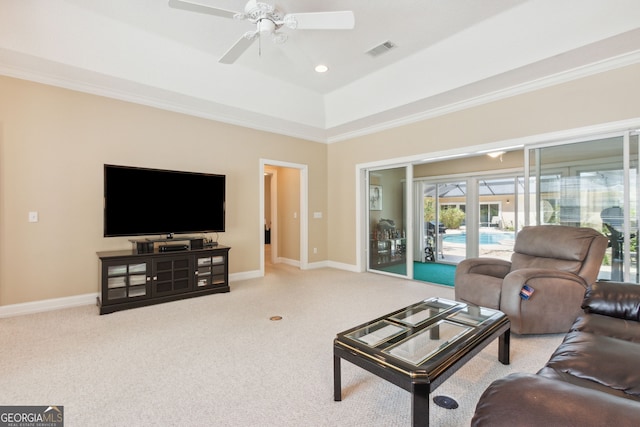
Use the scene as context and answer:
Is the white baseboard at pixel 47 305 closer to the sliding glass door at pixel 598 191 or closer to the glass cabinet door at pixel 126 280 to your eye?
the glass cabinet door at pixel 126 280

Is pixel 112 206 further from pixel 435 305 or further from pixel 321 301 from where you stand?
pixel 435 305

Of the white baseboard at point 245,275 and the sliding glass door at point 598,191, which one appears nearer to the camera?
the sliding glass door at point 598,191

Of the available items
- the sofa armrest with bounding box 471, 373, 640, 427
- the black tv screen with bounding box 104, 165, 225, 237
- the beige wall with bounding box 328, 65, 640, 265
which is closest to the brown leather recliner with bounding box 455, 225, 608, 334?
the beige wall with bounding box 328, 65, 640, 265

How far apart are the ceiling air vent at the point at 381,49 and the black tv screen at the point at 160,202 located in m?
2.84

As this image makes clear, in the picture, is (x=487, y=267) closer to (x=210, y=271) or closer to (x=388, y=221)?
(x=388, y=221)

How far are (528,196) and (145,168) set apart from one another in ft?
16.9

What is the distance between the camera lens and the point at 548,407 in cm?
81

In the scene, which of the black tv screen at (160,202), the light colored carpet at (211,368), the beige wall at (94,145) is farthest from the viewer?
the black tv screen at (160,202)

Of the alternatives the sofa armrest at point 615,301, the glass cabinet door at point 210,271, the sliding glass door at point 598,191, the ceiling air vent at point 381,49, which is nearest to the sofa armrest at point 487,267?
the sliding glass door at point 598,191

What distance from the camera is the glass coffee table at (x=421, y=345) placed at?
1.44 metres

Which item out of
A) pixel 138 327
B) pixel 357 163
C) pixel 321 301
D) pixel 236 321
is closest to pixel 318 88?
pixel 357 163

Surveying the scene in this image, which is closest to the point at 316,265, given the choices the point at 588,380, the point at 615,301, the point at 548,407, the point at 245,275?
the point at 245,275

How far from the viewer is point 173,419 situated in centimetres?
172

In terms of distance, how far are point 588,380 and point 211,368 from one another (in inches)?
90.1
